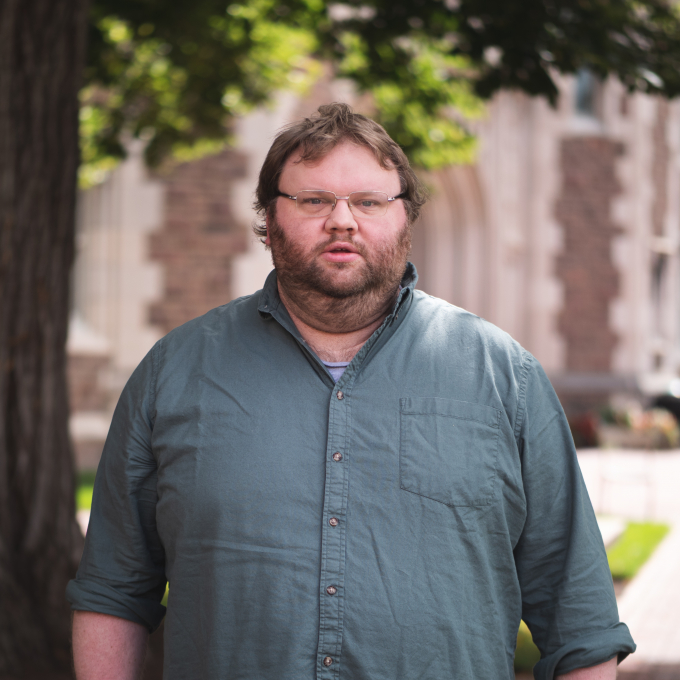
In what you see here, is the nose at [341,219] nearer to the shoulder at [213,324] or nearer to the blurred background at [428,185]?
the shoulder at [213,324]

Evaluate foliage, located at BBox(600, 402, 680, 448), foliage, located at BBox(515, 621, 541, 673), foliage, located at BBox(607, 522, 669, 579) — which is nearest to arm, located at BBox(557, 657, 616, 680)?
foliage, located at BBox(515, 621, 541, 673)

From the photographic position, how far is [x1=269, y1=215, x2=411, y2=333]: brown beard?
1600 millimetres

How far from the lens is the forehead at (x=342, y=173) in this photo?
62.4 inches

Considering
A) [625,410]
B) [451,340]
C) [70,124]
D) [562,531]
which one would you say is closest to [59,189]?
[70,124]

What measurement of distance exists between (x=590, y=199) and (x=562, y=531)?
41.4 feet

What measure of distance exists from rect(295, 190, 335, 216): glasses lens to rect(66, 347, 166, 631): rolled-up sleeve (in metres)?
0.43

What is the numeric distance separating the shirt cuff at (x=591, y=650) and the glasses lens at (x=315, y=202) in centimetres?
93

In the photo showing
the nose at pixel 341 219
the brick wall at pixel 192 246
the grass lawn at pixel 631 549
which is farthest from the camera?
the brick wall at pixel 192 246

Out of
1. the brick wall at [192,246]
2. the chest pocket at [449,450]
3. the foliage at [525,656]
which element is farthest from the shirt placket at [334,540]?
the brick wall at [192,246]

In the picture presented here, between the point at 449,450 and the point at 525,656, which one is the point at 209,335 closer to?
the point at 449,450

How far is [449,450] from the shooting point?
1522mm

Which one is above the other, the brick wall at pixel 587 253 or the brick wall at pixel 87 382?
the brick wall at pixel 587 253

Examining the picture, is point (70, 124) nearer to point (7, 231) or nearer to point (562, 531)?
point (7, 231)

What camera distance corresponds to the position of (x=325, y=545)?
147 centimetres
